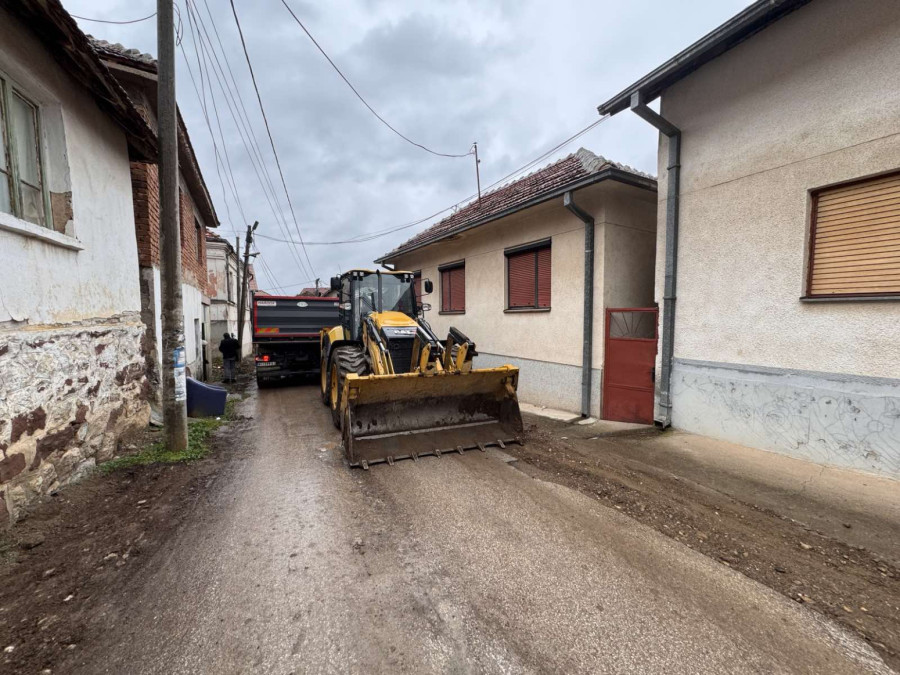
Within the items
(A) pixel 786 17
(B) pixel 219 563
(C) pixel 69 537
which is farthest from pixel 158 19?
(A) pixel 786 17

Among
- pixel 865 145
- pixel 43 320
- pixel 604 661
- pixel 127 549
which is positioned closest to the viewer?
pixel 604 661

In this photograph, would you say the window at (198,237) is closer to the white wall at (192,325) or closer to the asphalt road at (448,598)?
the white wall at (192,325)

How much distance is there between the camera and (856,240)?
416cm

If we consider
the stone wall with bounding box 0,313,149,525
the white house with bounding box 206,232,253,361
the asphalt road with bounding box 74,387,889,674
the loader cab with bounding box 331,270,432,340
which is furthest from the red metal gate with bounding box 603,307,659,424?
the white house with bounding box 206,232,253,361

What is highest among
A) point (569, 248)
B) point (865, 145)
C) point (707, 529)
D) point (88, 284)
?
point (865, 145)

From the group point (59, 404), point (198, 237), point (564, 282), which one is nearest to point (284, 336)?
point (198, 237)

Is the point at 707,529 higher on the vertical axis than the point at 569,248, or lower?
lower

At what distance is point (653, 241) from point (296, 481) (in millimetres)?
7054

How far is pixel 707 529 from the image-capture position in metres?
3.18

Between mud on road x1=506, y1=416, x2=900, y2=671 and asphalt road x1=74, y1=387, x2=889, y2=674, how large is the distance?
161 millimetres

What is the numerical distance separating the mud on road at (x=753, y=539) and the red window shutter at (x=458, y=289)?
19.5 ft

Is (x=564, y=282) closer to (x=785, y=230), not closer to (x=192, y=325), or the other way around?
(x=785, y=230)

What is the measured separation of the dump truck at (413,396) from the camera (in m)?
4.68

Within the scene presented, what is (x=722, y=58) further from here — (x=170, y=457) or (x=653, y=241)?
(x=170, y=457)
